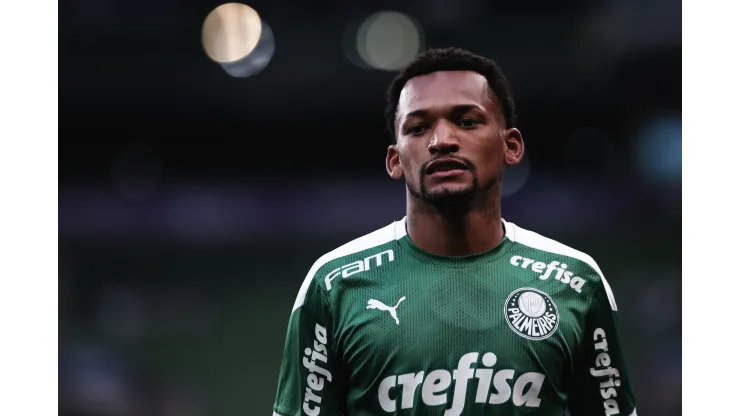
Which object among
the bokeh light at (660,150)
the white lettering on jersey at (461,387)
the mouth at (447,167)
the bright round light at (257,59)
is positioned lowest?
the white lettering on jersey at (461,387)

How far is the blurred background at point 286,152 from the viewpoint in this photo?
7.34m

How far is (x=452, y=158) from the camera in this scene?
2637 mm

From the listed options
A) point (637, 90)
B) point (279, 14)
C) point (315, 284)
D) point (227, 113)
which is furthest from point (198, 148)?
point (315, 284)

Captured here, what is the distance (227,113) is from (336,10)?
1.40m

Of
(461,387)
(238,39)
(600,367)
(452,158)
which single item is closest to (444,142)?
(452,158)

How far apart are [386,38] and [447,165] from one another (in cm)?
543

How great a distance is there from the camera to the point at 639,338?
7.29m

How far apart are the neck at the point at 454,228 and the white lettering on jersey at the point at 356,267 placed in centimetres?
13

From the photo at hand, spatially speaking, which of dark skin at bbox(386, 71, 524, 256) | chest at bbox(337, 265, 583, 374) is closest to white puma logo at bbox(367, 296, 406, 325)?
chest at bbox(337, 265, 583, 374)

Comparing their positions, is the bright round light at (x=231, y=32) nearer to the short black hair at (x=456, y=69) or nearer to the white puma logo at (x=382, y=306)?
the short black hair at (x=456, y=69)

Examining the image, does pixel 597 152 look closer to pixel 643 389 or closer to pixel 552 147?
pixel 552 147

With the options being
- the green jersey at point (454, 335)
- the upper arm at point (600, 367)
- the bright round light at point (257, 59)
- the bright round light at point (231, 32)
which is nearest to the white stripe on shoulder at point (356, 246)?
the green jersey at point (454, 335)

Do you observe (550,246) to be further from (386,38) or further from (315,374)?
(386,38)

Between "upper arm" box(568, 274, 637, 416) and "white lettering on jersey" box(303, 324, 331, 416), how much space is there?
0.83m
